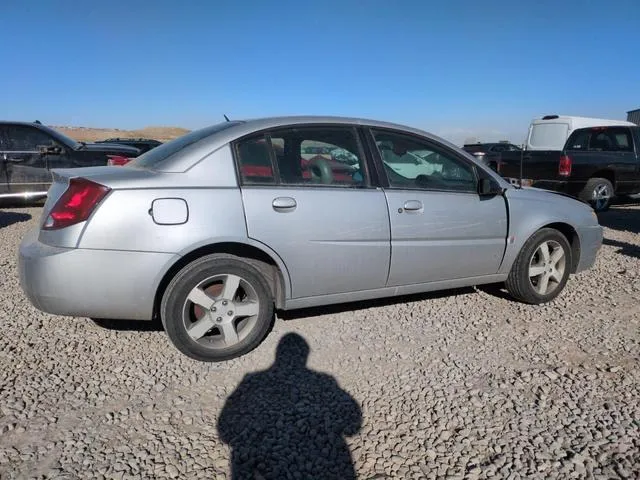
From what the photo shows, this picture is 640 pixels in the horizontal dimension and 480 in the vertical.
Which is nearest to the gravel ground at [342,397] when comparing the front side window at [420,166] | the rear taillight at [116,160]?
the front side window at [420,166]

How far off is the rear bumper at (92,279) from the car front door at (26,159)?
285 inches

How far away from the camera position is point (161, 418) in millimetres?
2750

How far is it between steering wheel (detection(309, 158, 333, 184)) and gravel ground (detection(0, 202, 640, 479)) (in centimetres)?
118

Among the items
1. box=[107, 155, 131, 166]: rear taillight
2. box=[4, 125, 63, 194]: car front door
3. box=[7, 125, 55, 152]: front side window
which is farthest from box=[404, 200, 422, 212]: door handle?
box=[7, 125, 55, 152]: front side window

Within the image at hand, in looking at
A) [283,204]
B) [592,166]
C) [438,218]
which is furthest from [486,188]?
[592,166]

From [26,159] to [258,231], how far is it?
8031 millimetres

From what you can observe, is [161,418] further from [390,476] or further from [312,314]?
[312,314]

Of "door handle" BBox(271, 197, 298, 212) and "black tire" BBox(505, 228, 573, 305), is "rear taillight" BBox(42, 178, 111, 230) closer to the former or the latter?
"door handle" BBox(271, 197, 298, 212)

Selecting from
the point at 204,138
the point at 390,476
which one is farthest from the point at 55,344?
the point at 390,476

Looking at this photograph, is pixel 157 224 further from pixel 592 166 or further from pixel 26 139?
pixel 592 166

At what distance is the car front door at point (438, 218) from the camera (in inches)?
151

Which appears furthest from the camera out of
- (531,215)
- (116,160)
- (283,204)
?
(116,160)

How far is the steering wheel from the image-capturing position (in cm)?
364

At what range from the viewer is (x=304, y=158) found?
3.66 meters
